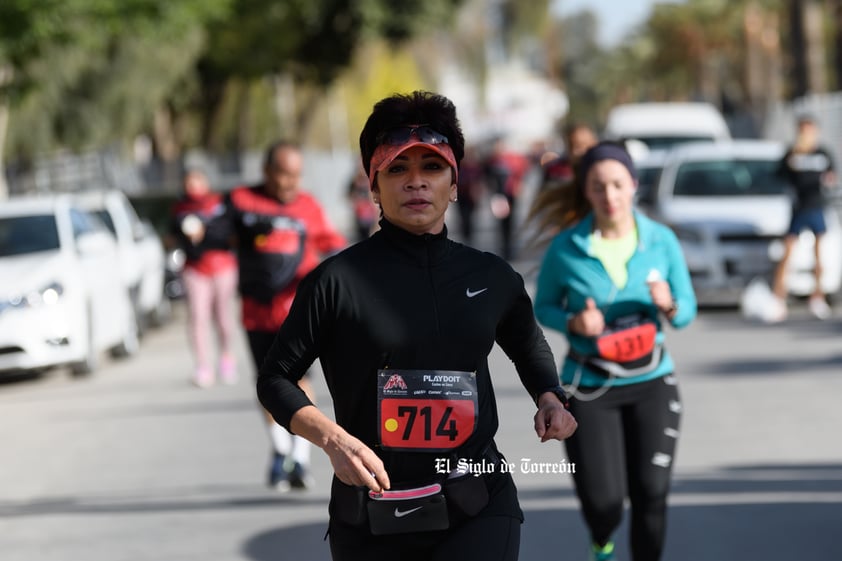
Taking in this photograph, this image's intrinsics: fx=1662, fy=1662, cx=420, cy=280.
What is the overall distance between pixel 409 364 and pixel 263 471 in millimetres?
6060

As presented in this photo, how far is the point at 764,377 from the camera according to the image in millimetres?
12820

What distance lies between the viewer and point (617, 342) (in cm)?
597

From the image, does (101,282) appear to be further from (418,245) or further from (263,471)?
(418,245)

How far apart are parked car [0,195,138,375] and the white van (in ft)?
43.5

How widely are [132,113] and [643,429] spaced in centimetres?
3078

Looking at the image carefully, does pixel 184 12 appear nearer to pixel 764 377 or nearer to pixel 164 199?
pixel 164 199

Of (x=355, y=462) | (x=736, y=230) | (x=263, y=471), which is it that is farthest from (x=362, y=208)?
(x=355, y=462)

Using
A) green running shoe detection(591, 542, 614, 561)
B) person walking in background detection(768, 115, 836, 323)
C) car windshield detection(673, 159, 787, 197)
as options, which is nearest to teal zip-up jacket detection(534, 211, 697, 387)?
green running shoe detection(591, 542, 614, 561)

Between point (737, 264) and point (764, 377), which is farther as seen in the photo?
point (737, 264)

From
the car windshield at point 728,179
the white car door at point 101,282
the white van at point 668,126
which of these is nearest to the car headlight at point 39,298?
the white car door at point 101,282

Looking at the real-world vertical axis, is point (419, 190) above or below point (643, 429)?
above

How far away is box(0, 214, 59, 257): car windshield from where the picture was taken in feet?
50.8

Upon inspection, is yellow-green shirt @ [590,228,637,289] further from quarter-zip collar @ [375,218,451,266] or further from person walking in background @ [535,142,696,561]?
quarter-zip collar @ [375,218,451,266]

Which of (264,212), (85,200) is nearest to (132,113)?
(85,200)
